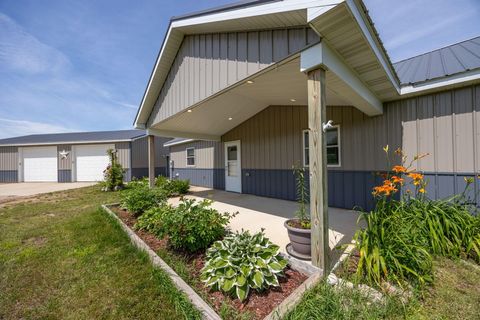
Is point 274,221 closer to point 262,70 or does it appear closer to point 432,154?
point 262,70

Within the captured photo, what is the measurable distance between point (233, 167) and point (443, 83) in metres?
6.78

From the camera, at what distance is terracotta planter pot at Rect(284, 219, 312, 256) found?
2537 mm

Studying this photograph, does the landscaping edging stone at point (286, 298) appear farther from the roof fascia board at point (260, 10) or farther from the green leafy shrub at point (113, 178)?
the green leafy shrub at point (113, 178)

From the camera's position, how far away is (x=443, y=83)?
3605 millimetres

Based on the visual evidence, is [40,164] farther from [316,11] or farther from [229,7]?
[316,11]

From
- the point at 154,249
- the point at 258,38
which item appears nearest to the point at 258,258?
the point at 154,249

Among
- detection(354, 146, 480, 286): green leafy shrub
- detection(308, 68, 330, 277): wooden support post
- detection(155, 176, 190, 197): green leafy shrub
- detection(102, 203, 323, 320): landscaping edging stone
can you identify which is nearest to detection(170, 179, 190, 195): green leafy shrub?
detection(155, 176, 190, 197): green leafy shrub

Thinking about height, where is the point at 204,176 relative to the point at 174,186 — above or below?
above

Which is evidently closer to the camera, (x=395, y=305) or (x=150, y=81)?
(x=395, y=305)

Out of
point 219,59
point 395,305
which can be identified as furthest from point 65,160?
point 395,305

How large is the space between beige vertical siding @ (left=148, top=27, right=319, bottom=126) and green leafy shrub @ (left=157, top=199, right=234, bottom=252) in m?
2.42

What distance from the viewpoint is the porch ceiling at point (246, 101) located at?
3.39m

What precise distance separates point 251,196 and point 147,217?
13.8 feet

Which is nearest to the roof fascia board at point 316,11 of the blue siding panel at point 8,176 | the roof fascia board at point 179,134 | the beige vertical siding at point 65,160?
the roof fascia board at point 179,134
